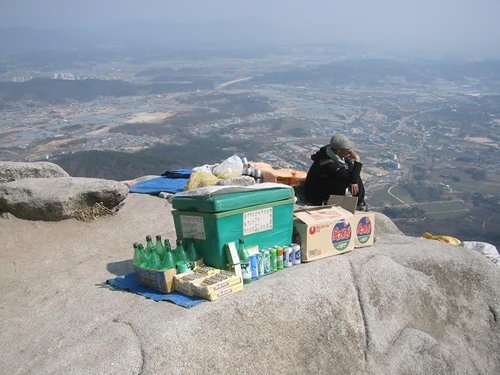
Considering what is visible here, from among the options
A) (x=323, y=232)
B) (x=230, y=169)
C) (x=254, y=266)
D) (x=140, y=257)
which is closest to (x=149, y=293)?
(x=140, y=257)

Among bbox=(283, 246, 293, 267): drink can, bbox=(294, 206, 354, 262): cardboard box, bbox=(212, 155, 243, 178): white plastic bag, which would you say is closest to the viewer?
bbox=(283, 246, 293, 267): drink can

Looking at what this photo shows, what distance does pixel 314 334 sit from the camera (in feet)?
16.9

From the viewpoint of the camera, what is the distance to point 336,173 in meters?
8.00

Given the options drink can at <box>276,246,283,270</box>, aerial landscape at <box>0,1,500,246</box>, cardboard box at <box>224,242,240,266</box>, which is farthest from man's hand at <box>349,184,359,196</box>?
aerial landscape at <box>0,1,500,246</box>

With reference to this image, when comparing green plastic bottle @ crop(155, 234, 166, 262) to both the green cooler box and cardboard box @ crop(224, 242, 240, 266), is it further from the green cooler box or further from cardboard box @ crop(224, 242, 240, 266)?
cardboard box @ crop(224, 242, 240, 266)

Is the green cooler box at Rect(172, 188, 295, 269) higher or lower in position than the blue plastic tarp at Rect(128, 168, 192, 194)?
higher

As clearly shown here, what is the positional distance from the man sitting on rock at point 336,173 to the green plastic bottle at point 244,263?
2.95 meters

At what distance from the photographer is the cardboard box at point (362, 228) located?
21.6 feet

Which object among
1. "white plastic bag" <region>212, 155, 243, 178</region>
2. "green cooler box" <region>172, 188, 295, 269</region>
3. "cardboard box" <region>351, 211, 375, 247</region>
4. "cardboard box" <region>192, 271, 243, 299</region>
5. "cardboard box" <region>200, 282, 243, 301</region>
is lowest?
"white plastic bag" <region>212, 155, 243, 178</region>

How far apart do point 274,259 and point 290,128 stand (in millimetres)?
42399

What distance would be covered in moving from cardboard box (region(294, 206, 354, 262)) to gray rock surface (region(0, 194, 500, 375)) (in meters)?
0.14

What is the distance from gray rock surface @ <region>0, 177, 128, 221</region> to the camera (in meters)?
8.35

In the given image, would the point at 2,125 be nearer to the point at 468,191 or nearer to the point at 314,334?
the point at 468,191

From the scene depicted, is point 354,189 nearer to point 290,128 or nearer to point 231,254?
point 231,254
